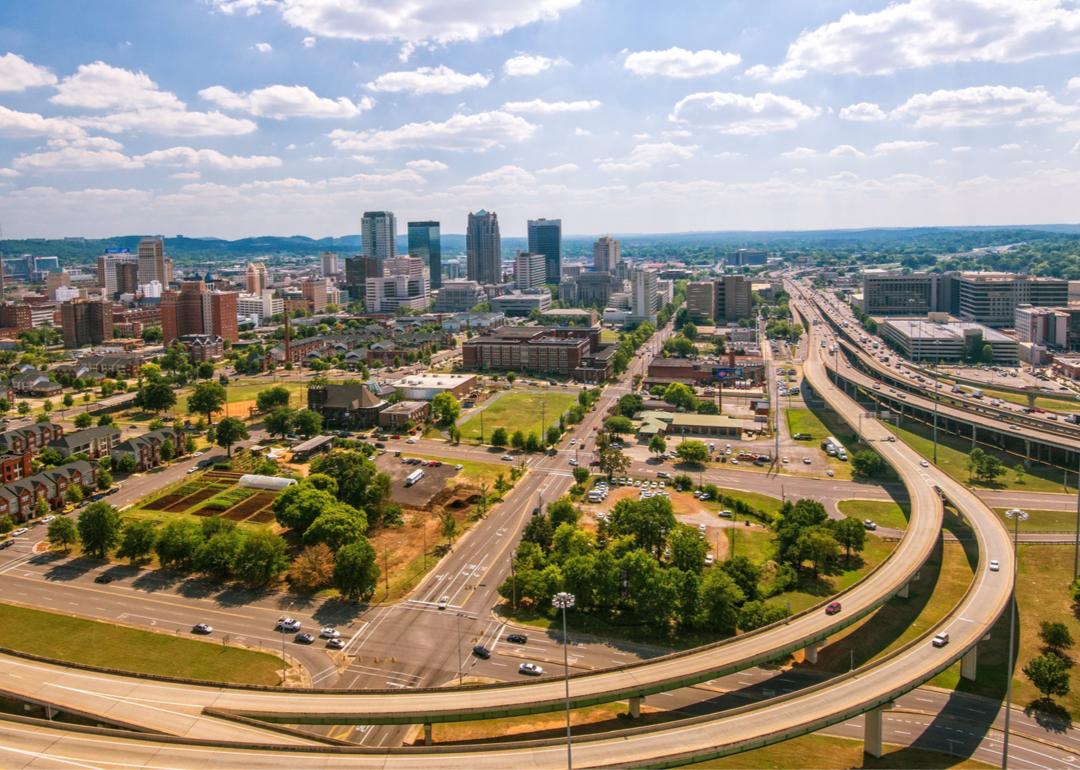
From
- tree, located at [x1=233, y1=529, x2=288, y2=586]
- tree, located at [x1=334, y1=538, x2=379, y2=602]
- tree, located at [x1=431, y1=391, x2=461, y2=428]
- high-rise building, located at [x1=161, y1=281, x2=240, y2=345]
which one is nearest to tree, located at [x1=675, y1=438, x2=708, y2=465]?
tree, located at [x1=431, y1=391, x2=461, y2=428]

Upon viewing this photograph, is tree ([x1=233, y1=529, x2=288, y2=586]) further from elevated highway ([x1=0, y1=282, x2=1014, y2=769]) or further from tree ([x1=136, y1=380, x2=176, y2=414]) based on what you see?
tree ([x1=136, y1=380, x2=176, y2=414])

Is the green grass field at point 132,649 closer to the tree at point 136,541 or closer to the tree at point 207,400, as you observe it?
the tree at point 136,541

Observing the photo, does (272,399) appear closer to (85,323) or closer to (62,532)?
(62,532)

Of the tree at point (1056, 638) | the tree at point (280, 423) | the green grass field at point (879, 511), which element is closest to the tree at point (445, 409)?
the tree at point (280, 423)

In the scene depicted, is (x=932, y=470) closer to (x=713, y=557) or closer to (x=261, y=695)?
(x=713, y=557)

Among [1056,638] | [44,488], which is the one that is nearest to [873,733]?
[1056,638]

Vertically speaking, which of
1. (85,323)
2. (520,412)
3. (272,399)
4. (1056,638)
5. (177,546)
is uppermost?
(85,323)
